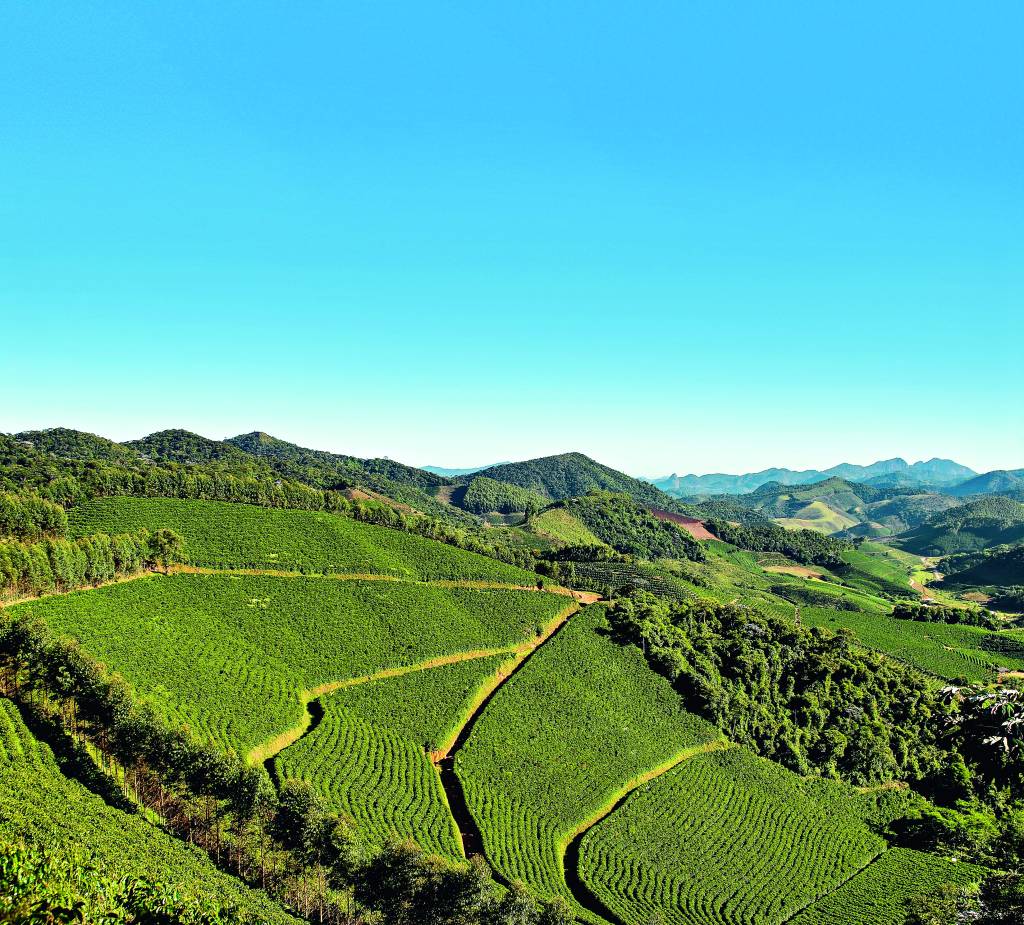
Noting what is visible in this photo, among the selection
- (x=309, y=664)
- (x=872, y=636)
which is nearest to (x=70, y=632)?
(x=309, y=664)

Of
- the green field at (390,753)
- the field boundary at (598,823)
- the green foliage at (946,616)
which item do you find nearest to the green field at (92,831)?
the green field at (390,753)

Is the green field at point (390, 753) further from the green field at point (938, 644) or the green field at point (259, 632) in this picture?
the green field at point (938, 644)

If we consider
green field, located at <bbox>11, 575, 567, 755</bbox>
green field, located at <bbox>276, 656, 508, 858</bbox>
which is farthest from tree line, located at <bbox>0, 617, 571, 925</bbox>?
green field, located at <bbox>11, 575, 567, 755</bbox>

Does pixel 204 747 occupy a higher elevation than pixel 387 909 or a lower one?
higher

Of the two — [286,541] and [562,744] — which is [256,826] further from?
[286,541]

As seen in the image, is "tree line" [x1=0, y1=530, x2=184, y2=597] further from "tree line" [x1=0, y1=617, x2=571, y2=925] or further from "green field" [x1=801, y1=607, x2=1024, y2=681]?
"green field" [x1=801, y1=607, x2=1024, y2=681]

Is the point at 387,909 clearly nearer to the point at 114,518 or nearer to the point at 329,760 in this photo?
the point at 329,760

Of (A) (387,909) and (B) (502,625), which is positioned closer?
(A) (387,909)

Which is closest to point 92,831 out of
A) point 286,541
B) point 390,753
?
point 390,753
